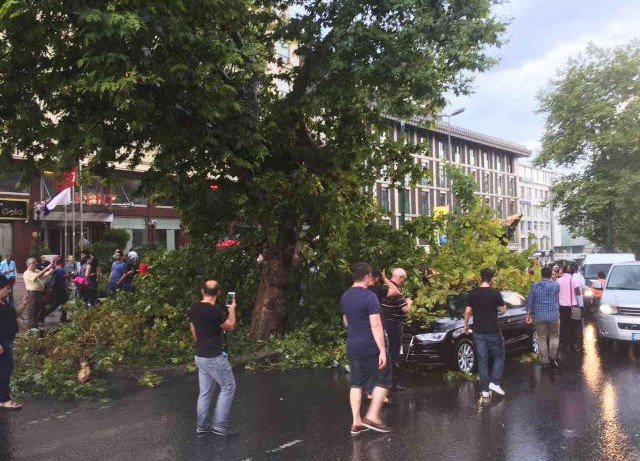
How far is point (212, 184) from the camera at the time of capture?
12617 mm

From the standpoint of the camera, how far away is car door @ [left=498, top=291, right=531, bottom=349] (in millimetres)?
11000

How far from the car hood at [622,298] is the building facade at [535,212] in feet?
220

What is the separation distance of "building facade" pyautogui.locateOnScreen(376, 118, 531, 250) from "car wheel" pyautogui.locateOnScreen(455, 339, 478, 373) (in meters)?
41.7

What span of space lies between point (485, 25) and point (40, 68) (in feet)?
25.4

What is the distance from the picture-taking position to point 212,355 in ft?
21.9

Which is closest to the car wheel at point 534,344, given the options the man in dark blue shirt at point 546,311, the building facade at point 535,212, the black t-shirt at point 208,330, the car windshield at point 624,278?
the man in dark blue shirt at point 546,311

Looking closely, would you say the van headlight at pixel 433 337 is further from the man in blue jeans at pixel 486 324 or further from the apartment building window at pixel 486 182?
the apartment building window at pixel 486 182

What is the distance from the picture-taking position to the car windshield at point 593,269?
2370 centimetres

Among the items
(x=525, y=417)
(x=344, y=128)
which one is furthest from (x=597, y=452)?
(x=344, y=128)

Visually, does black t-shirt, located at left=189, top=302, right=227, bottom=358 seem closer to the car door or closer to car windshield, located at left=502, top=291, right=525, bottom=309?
the car door

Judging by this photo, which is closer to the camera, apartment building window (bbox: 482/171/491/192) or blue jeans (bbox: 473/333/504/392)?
blue jeans (bbox: 473/333/504/392)

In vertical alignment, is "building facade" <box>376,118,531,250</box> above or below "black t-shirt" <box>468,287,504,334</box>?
above

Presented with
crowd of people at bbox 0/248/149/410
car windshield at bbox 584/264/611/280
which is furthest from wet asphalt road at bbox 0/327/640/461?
car windshield at bbox 584/264/611/280

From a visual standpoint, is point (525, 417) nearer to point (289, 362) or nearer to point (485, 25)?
point (289, 362)
